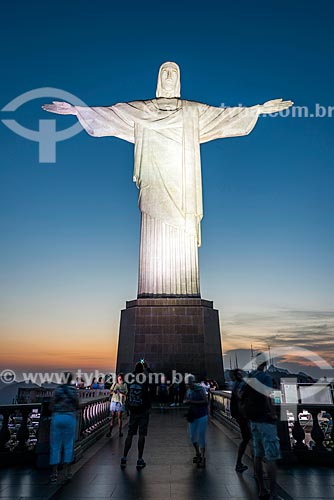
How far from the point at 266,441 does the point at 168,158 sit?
15.1m

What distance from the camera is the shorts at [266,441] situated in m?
4.87

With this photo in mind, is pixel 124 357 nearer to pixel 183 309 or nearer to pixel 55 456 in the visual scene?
pixel 183 309

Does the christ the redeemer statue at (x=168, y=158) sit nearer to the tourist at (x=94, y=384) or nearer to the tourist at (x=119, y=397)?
the tourist at (x=94, y=384)

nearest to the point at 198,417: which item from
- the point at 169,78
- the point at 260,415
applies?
the point at 260,415

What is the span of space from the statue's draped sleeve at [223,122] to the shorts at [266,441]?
16.2m

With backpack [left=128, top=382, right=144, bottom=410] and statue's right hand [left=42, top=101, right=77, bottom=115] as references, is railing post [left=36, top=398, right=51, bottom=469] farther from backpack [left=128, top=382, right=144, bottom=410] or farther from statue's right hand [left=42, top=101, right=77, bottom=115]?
statue's right hand [left=42, top=101, right=77, bottom=115]

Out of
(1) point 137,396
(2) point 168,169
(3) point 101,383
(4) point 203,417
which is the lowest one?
(4) point 203,417

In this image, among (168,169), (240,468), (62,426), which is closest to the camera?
(62,426)

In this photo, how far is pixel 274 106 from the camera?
18172 millimetres

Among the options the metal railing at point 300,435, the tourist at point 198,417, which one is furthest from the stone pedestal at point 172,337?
the tourist at point 198,417

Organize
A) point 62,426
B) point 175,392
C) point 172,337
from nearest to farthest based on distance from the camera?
point 62,426 → point 175,392 → point 172,337

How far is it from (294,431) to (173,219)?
11.9 m

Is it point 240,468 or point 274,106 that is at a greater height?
point 274,106

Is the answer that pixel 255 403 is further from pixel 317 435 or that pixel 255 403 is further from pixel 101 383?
pixel 101 383
